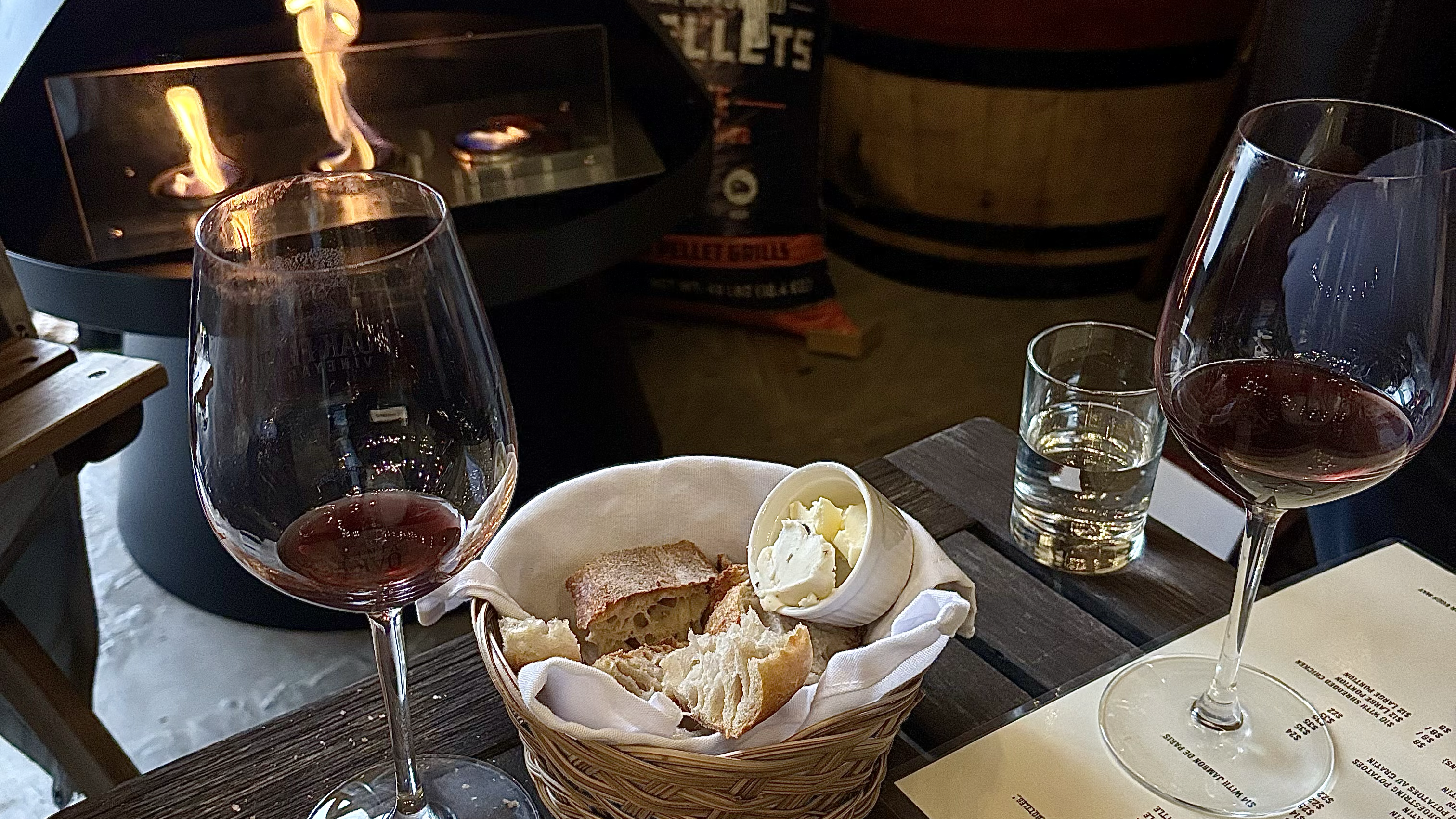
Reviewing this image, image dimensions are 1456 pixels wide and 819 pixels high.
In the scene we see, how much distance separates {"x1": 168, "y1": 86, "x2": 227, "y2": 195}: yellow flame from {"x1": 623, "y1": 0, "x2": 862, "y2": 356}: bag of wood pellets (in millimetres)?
671

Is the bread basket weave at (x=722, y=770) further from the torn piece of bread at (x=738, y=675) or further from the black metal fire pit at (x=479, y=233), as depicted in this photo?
the black metal fire pit at (x=479, y=233)

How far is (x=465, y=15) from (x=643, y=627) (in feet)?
4.17

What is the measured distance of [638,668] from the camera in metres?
0.63

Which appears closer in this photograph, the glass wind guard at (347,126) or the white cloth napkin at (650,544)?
the white cloth napkin at (650,544)

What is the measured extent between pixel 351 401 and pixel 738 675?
8.4 inches

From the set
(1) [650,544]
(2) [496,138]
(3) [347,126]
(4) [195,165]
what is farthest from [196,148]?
(1) [650,544]

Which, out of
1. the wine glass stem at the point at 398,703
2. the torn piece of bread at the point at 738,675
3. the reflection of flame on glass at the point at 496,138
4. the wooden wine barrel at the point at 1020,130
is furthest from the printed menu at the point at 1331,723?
the wooden wine barrel at the point at 1020,130

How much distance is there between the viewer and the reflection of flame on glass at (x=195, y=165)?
1443 mm

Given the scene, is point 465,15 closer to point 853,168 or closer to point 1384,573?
point 853,168

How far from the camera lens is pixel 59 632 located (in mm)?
1154

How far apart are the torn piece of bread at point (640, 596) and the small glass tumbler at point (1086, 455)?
24 centimetres

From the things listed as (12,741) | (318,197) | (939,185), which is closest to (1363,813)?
(318,197)

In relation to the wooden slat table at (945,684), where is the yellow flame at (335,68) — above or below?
above

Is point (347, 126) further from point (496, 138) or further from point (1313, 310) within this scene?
point (1313, 310)
